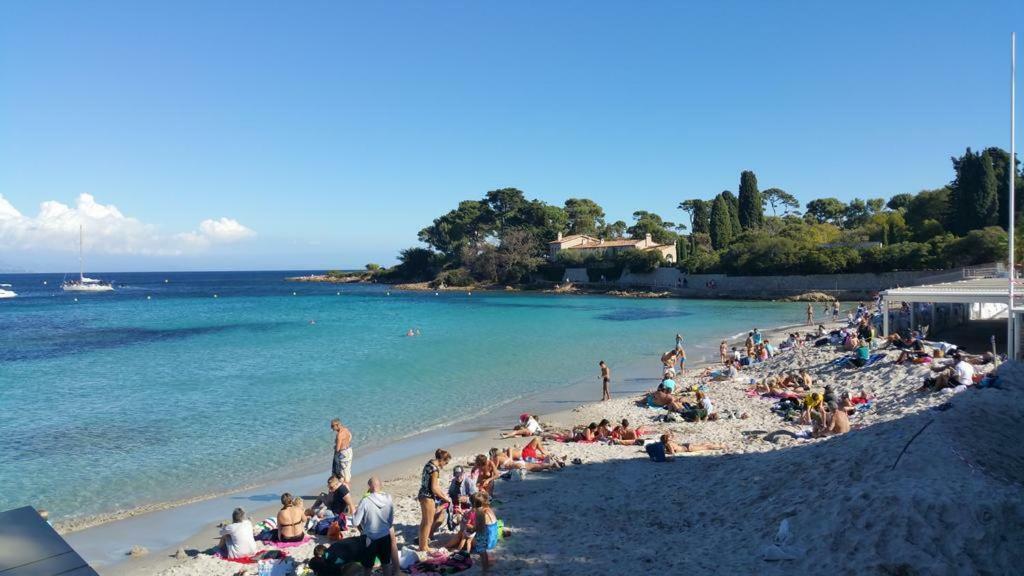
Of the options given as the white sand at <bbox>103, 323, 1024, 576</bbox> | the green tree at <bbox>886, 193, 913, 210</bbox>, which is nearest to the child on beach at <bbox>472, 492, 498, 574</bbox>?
the white sand at <bbox>103, 323, 1024, 576</bbox>

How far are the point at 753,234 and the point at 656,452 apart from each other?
63.4m

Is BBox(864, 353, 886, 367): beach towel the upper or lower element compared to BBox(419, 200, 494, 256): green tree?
lower

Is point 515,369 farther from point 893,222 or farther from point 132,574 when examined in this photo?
point 893,222

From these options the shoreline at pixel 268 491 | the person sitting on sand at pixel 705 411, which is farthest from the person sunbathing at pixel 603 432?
the person sitting on sand at pixel 705 411

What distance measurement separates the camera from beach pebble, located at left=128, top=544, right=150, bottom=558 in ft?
29.3

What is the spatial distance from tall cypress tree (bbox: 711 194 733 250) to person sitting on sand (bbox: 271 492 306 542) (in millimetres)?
73365

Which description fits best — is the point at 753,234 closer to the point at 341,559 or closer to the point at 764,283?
the point at 764,283

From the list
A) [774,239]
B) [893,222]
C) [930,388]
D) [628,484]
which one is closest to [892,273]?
[774,239]

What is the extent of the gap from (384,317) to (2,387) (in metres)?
30.9

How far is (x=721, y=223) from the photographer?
77.2m

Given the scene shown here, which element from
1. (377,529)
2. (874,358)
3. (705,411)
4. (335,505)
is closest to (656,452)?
(705,411)

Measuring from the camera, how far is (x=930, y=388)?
45.0 feet

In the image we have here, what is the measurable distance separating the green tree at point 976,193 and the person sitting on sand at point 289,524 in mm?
62643

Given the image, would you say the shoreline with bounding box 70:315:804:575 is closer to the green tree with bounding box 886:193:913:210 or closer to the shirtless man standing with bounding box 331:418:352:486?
the shirtless man standing with bounding box 331:418:352:486
